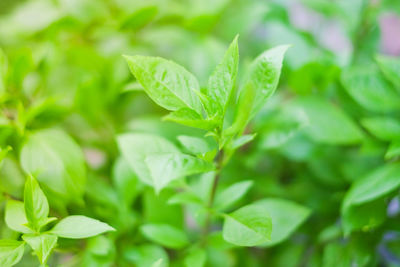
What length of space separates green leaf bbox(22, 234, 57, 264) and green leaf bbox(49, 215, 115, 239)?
0.01 metres

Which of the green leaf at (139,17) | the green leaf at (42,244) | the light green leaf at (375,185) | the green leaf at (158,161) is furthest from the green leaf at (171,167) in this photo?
the green leaf at (139,17)

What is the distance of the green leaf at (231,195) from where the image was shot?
51 cm

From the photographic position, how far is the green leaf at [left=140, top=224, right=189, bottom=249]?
54 cm

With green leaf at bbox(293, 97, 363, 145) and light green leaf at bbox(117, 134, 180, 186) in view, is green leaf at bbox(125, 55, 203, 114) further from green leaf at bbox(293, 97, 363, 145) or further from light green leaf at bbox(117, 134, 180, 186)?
green leaf at bbox(293, 97, 363, 145)

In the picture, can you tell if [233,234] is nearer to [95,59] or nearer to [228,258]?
[228,258]

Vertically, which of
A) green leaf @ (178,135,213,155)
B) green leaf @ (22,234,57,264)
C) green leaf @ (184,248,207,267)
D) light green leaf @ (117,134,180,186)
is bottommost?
green leaf @ (184,248,207,267)

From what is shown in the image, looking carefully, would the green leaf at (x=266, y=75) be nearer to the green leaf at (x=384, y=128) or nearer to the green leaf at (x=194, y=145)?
the green leaf at (x=194, y=145)

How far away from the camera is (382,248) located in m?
0.69

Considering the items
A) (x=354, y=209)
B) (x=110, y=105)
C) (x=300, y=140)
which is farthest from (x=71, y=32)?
(x=354, y=209)

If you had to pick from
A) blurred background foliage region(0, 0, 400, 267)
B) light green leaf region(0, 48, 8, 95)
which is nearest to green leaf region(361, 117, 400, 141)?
blurred background foliage region(0, 0, 400, 267)

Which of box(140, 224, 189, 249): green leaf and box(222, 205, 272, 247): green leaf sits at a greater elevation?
box(222, 205, 272, 247): green leaf

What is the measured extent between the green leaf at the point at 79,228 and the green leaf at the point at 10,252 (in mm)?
34

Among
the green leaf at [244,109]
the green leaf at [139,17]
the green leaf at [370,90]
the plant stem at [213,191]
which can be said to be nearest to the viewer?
the green leaf at [244,109]

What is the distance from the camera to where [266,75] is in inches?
17.0
